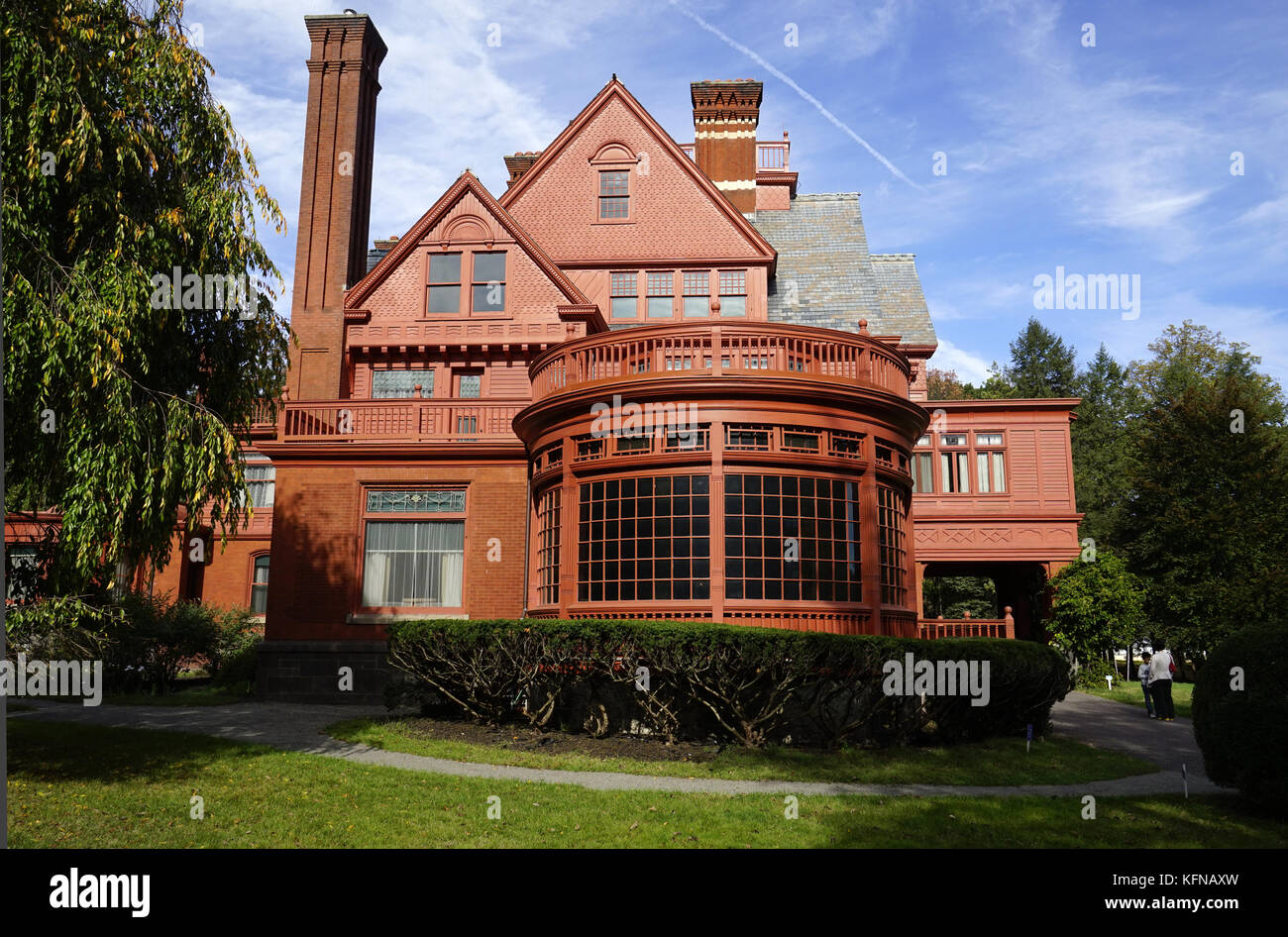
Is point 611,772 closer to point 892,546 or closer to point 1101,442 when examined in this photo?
point 892,546

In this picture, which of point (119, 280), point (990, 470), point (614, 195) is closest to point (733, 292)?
point (614, 195)

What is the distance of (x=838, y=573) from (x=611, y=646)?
4.16 metres

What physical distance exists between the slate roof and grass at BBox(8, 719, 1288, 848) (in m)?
18.8

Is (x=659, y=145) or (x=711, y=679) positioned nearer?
(x=711, y=679)

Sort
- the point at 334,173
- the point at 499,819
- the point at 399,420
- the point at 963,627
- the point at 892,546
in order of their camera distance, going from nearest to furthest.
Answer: the point at 499,819 < the point at 892,546 < the point at 963,627 < the point at 399,420 < the point at 334,173

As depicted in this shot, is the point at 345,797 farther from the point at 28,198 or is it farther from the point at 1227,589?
the point at 1227,589

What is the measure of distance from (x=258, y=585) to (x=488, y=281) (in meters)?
15.3

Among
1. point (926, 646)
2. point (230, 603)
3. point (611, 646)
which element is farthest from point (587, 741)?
point (230, 603)

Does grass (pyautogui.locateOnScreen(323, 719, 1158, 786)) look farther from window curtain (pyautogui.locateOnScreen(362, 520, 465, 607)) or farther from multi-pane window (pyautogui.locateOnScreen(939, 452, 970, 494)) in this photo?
multi-pane window (pyautogui.locateOnScreen(939, 452, 970, 494))

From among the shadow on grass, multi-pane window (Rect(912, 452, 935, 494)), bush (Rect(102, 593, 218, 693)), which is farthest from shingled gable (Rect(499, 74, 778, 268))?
the shadow on grass

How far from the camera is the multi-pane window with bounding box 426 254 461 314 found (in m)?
24.8

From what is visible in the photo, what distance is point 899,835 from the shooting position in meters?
8.48

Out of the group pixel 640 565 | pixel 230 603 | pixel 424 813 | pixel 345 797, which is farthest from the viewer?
pixel 230 603

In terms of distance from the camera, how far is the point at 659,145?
89.9 feet
